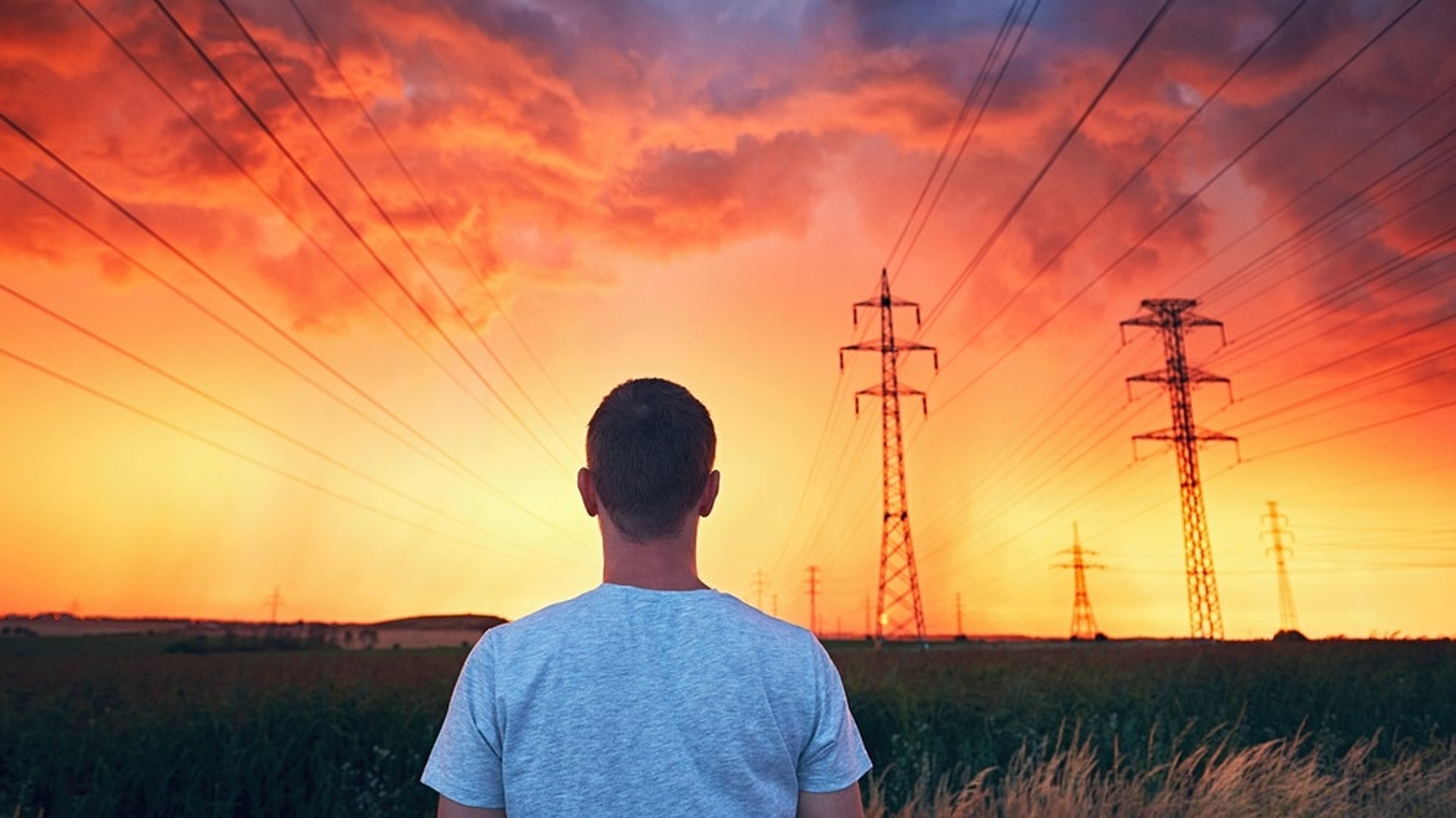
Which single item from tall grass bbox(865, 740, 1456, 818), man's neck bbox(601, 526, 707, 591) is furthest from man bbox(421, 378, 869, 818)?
tall grass bbox(865, 740, 1456, 818)

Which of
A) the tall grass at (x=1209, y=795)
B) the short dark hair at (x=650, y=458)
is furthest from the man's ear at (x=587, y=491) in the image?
the tall grass at (x=1209, y=795)

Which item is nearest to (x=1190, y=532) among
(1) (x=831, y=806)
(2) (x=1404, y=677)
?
(2) (x=1404, y=677)

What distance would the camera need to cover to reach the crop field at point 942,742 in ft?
31.5

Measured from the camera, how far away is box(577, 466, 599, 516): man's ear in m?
2.65

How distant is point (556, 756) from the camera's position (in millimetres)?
2400

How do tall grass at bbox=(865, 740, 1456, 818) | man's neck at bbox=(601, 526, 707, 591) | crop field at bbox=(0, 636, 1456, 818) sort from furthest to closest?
crop field at bbox=(0, 636, 1456, 818) → tall grass at bbox=(865, 740, 1456, 818) → man's neck at bbox=(601, 526, 707, 591)

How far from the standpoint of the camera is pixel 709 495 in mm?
2674

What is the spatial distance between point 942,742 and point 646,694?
11873mm

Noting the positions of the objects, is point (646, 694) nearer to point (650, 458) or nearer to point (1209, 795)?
point (650, 458)

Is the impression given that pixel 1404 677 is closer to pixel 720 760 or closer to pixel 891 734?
pixel 891 734

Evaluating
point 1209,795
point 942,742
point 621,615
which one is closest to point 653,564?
point 621,615

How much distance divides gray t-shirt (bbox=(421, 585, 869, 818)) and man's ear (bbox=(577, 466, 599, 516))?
25 cm

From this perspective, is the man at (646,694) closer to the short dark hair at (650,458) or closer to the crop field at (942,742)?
the short dark hair at (650,458)

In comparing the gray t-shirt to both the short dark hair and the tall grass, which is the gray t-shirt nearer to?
the short dark hair
